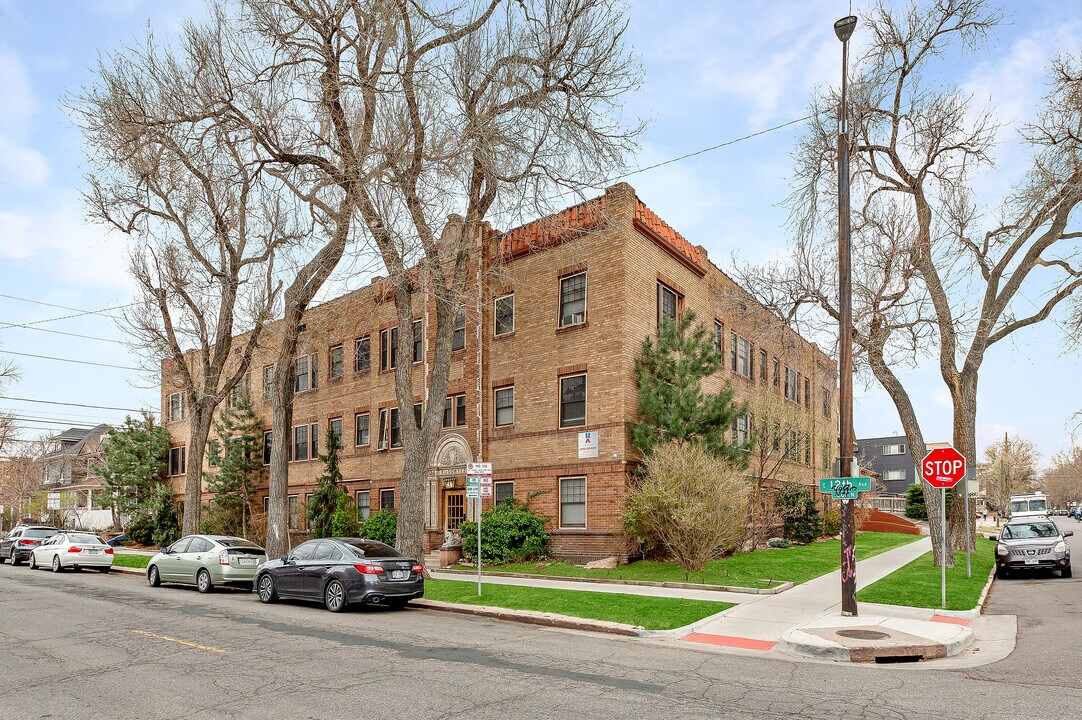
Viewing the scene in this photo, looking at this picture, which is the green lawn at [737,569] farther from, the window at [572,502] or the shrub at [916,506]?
the shrub at [916,506]

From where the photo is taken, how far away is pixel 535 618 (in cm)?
1443

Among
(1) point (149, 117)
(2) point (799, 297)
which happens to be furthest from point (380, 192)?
(2) point (799, 297)

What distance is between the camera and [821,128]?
2372cm

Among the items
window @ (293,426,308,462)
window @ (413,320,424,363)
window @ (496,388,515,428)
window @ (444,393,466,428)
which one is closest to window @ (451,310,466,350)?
window @ (444,393,466,428)

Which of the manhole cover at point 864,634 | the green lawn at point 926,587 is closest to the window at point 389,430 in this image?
the green lawn at point 926,587

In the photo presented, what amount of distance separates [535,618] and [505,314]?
13.7 m

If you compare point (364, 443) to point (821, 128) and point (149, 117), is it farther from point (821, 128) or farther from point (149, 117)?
point (821, 128)

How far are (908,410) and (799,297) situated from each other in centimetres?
455

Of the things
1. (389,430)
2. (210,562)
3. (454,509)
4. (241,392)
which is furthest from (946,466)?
(241,392)

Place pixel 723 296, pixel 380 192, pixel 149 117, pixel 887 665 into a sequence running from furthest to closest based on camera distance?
pixel 723 296, pixel 149 117, pixel 380 192, pixel 887 665

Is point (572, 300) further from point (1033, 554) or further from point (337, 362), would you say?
point (1033, 554)

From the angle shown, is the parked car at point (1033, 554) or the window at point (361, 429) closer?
the parked car at point (1033, 554)

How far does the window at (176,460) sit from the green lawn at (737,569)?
91.9ft

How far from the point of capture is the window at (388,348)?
3106 cm
